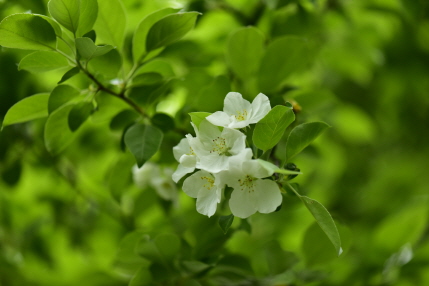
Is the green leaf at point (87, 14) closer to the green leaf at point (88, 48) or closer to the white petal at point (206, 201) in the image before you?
the green leaf at point (88, 48)

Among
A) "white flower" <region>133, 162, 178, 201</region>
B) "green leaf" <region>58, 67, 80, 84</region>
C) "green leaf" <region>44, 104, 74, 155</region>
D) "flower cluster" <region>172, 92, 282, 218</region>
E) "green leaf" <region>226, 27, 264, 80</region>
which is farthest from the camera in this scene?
"white flower" <region>133, 162, 178, 201</region>

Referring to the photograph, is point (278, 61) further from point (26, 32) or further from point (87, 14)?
point (26, 32)

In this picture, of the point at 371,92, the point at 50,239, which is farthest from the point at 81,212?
the point at 371,92

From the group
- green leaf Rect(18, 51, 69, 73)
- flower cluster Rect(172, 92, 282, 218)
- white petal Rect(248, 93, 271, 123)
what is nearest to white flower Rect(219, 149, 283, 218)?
flower cluster Rect(172, 92, 282, 218)

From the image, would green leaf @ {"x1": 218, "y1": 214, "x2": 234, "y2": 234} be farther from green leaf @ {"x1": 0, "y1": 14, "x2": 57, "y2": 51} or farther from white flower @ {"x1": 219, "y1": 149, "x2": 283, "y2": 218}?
green leaf @ {"x1": 0, "y1": 14, "x2": 57, "y2": 51}

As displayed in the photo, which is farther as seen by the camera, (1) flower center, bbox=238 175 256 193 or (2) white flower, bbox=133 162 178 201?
(2) white flower, bbox=133 162 178 201

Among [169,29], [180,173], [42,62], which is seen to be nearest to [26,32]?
[42,62]

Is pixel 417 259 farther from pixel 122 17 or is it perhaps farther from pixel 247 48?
pixel 122 17
